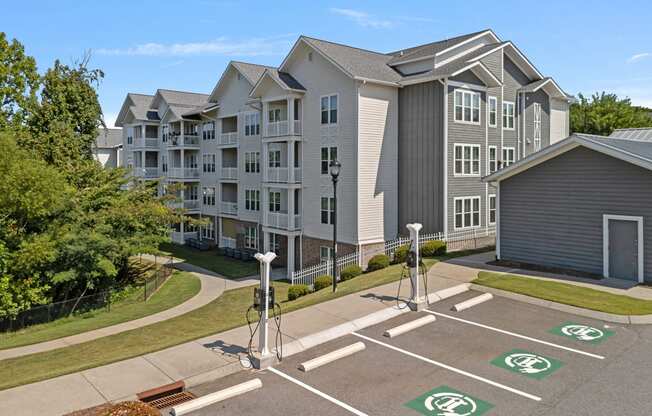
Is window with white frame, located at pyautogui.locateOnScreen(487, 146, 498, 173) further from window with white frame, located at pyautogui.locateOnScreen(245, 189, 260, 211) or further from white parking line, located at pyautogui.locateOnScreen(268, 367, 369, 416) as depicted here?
white parking line, located at pyautogui.locateOnScreen(268, 367, 369, 416)

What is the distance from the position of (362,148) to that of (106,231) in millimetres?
12831

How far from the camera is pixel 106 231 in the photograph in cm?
2270

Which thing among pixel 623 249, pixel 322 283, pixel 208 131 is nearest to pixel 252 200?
pixel 208 131

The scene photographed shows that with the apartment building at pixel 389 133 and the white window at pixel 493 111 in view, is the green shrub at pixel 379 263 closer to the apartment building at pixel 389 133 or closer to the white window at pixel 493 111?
the apartment building at pixel 389 133

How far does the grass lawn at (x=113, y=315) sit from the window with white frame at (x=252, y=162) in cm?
1099

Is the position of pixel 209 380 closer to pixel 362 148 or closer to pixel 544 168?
pixel 544 168

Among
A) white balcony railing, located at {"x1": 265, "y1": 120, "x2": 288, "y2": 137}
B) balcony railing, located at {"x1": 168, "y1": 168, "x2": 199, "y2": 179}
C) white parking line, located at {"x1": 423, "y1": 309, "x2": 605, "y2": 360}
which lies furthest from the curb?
balcony railing, located at {"x1": 168, "y1": 168, "x2": 199, "y2": 179}

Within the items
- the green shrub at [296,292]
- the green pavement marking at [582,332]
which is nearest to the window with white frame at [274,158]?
the green shrub at [296,292]

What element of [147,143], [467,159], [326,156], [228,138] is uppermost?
[147,143]

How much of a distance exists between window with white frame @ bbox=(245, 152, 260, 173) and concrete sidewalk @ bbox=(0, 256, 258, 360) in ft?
26.5

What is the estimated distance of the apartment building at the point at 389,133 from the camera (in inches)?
1031

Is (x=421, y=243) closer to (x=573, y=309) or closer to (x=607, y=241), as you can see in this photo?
(x=607, y=241)

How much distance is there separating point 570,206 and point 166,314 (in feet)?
54.0

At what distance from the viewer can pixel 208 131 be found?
4269 centimetres
